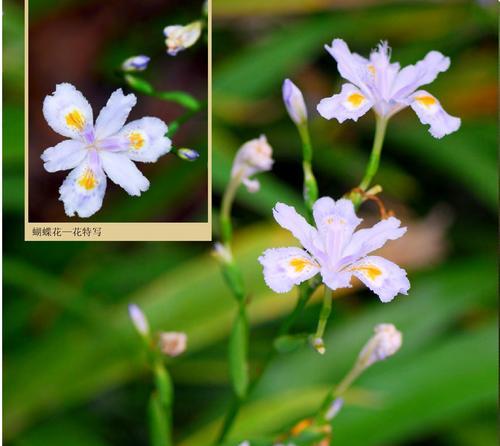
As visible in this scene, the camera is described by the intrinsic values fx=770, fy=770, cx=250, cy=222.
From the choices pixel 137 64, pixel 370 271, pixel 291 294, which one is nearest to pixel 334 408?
pixel 370 271

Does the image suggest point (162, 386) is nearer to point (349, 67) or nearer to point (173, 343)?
point (173, 343)

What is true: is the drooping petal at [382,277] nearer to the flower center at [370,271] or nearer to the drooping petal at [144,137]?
the flower center at [370,271]

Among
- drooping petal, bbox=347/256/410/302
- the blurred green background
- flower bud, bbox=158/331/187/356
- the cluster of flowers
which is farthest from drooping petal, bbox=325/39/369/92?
the blurred green background

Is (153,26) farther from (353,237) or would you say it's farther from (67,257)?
(353,237)

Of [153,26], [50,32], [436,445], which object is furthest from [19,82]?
[436,445]

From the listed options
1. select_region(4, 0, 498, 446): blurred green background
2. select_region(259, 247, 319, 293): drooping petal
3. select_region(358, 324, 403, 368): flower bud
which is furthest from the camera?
select_region(4, 0, 498, 446): blurred green background

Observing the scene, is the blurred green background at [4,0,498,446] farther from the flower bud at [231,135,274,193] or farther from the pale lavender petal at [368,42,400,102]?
the pale lavender petal at [368,42,400,102]
